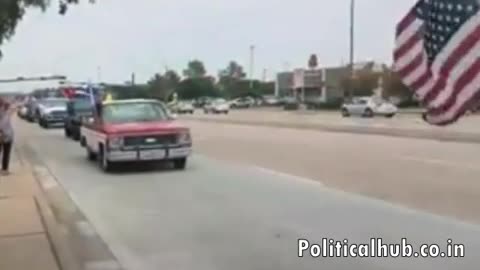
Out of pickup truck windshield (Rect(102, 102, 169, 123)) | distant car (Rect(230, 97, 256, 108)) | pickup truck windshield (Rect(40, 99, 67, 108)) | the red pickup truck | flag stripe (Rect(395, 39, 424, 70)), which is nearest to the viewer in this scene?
flag stripe (Rect(395, 39, 424, 70))

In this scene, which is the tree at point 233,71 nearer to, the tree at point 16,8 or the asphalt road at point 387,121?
the asphalt road at point 387,121

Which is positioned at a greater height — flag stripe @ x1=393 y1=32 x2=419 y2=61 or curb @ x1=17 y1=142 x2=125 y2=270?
flag stripe @ x1=393 y1=32 x2=419 y2=61

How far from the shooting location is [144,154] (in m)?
19.7

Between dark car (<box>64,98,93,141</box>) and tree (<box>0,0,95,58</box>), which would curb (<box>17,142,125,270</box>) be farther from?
dark car (<box>64,98,93,141</box>)

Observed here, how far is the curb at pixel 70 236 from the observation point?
362 inches

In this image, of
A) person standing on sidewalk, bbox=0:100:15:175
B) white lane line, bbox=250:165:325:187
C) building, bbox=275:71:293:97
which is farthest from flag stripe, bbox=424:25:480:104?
building, bbox=275:71:293:97

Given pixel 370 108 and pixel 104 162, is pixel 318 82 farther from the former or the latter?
pixel 104 162

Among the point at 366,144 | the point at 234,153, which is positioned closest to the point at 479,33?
the point at 234,153

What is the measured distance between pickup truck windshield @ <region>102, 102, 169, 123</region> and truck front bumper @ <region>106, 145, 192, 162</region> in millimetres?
1169

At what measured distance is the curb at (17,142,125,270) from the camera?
9.19m

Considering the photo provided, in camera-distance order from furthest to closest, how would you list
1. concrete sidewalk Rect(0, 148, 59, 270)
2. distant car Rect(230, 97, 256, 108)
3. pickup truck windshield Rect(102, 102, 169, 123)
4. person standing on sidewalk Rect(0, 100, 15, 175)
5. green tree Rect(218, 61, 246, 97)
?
green tree Rect(218, 61, 246, 97) → distant car Rect(230, 97, 256, 108) → pickup truck windshield Rect(102, 102, 169, 123) → person standing on sidewalk Rect(0, 100, 15, 175) → concrete sidewalk Rect(0, 148, 59, 270)

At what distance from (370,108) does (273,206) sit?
1945 inches

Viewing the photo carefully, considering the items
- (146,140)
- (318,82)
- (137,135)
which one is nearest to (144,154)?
(146,140)

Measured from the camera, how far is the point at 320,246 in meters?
9.80
